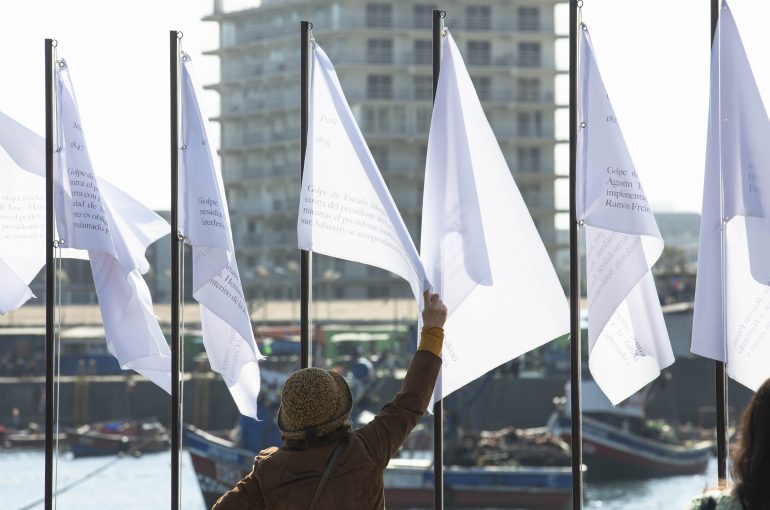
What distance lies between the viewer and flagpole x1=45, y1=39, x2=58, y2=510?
4.50 m

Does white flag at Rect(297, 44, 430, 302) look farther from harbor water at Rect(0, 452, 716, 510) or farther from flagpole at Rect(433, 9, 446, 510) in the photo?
harbor water at Rect(0, 452, 716, 510)

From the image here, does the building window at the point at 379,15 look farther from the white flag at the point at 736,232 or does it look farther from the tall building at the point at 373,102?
the white flag at the point at 736,232

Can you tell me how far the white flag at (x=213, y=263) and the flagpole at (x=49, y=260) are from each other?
19.2 inches

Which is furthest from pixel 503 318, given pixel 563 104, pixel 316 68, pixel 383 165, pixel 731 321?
pixel 563 104

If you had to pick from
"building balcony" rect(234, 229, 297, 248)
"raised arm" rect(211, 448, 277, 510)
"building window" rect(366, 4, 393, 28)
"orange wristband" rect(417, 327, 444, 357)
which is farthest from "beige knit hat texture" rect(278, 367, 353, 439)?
"building window" rect(366, 4, 393, 28)

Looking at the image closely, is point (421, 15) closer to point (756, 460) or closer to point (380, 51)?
point (380, 51)

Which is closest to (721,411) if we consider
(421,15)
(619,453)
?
(619,453)

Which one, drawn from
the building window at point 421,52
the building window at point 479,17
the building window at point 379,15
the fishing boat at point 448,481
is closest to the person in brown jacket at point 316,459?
the fishing boat at point 448,481

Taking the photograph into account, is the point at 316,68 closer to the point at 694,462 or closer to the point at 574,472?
the point at 574,472

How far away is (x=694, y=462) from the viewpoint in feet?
137

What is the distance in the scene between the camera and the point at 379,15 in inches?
2114

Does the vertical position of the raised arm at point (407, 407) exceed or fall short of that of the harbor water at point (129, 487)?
it exceeds it

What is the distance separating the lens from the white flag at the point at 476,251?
4.15 metres

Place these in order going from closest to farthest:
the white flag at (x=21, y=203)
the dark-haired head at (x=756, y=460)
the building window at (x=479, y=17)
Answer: the dark-haired head at (x=756, y=460), the white flag at (x=21, y=203), the building window at (x=479, y=17)
